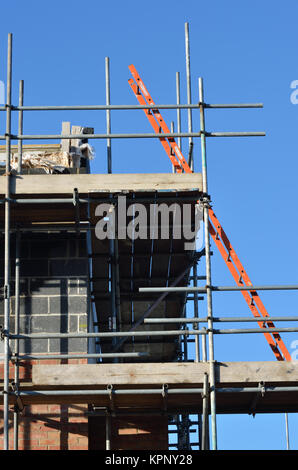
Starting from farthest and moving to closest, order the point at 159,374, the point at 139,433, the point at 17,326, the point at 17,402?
the point at 139,433
the point at 17,326
the point at 17,402
the point at 159,374

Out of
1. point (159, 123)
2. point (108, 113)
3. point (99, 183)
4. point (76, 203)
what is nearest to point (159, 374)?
point (76, 203)

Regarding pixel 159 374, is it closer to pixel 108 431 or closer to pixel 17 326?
pixel 108 431

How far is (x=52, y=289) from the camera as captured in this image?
1630 cm

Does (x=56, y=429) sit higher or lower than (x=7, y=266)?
lower

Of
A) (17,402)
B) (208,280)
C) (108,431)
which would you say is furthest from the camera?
(108,431)

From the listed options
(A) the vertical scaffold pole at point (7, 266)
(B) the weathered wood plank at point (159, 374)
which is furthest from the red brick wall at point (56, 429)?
(B) the weathered wood plank at point (159, 374)

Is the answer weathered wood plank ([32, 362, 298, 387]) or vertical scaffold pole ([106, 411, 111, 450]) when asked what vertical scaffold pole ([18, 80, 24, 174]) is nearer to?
weathered wood plank ([32, 362, 298, 387])

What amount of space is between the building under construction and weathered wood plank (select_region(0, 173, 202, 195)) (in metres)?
0.02

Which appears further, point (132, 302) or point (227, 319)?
point (132, 302)

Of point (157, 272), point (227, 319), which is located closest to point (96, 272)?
point (157, 272)

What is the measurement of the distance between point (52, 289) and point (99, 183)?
1.83 m

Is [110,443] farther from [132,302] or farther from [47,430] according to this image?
[132,302]
